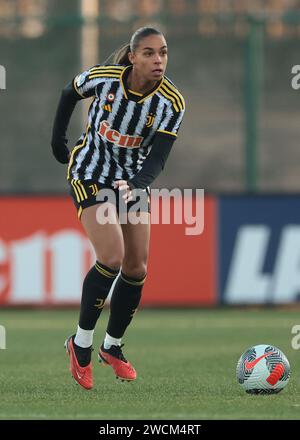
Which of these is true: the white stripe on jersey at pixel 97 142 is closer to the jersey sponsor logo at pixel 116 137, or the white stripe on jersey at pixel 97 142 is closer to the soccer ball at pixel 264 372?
the jersey sponsor logo at pixel 116 137

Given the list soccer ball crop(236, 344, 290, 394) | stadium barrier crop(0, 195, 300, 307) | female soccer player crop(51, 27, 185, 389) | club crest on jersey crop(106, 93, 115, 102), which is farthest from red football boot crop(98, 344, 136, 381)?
stadium barrier crop(0, 195, 300, 307)

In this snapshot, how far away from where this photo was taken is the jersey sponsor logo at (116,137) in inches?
276

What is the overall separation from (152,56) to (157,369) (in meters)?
2.43

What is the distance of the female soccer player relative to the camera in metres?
6.82

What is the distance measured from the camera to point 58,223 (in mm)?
13203

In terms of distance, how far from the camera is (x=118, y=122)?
697cm

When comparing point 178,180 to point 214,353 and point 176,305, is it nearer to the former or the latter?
point 176,305

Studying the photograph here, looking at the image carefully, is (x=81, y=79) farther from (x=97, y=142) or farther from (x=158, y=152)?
(x=158, y=152)

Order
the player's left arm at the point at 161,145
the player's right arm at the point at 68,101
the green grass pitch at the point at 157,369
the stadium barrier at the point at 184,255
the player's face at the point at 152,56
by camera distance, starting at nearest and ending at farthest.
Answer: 1. the green grass pitch at the point at 157,369
2. the player's face at the point at 152,56
3. the player's left arm at the point at 161,145
4. the player's right arm at the point at 68,101
5. the stadium barrier at the point at 184,255

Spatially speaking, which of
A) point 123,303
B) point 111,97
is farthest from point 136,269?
point 111,97

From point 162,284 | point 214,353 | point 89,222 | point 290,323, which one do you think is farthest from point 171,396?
point 162,284

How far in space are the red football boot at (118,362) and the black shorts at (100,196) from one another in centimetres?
85

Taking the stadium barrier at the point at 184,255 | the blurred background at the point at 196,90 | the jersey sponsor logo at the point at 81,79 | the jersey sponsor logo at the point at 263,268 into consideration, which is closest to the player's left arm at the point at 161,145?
the jersey sponsor logo at the point at 81,79

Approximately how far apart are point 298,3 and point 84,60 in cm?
376
